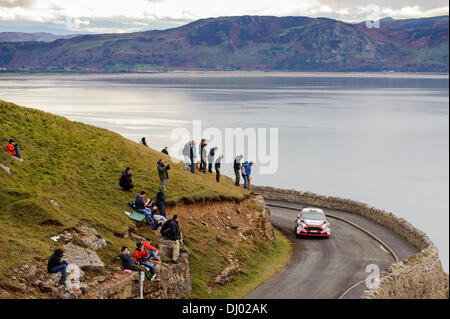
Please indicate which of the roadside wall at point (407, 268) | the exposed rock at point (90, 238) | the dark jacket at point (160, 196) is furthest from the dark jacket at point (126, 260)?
the roadside wall at point (407, 268)

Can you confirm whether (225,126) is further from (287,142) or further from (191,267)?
(191,267)

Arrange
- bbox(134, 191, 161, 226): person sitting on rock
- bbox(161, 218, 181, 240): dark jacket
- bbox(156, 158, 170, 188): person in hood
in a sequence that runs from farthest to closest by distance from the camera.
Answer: bbox(156, 158, 170, 188): person in hood
bbox(134, 191, 161, 226): person sitting on rock
bbox(161, 218, 181, 240): dark jacket

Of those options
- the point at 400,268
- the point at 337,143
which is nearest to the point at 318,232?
the point at 400,268

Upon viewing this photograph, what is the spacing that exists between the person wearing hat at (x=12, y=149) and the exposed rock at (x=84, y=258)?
8482 mm

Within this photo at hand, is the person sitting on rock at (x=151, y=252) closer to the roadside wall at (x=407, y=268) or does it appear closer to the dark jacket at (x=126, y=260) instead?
the dark jacket at (x=126, y=260)

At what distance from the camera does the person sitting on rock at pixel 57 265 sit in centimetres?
1753

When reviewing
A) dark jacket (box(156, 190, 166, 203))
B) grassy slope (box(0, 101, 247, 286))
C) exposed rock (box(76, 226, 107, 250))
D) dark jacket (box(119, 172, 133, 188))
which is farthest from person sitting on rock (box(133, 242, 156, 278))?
dark jacket (box(119, 172, 133, 188))

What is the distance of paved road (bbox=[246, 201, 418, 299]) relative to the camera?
24219 mm

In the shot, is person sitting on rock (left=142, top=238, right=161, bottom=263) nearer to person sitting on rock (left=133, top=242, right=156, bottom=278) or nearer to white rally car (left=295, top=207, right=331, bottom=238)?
person sitting on rock (left=133, top=242, right=156, bottom=278)

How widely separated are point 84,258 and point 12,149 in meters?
9.71

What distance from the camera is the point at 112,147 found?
32.1 metres

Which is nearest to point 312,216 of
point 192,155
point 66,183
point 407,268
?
point 192,155

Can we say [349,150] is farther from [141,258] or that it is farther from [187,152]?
[141,258]

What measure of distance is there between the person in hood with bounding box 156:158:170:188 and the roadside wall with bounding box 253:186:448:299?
11792mm
